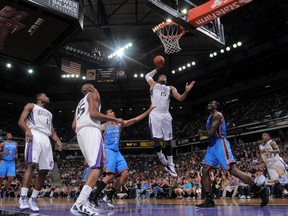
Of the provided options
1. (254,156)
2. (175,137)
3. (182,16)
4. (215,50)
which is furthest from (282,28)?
(175,137)

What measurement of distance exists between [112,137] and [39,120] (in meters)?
1.56

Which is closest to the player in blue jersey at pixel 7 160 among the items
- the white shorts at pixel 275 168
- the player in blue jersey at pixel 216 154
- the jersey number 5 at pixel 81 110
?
the jersey number 5 at pixel 81 110

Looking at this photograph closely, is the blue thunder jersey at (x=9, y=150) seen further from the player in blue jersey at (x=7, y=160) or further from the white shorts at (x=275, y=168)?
the white shorts at (x=275, y=168)

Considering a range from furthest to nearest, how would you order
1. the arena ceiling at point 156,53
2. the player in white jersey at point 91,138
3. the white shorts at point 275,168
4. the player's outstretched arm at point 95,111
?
the arena ceiling at point 156,53 → the white shorts at point 275,168 → the player's outstretched arm at point 95,111 → the player in white jersey at point 91,138

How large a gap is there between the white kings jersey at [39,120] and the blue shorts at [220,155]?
10.2 ft

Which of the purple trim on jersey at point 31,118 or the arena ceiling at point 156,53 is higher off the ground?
the arena ceiling at point 156,53

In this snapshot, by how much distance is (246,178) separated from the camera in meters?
5.23

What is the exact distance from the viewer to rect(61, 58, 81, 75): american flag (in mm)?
19844

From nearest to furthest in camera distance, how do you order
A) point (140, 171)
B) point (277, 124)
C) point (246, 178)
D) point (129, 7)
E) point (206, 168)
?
point (246, 178) < point (206, 168) < point (129, 7) < point (277, 124) < point (140, 171)

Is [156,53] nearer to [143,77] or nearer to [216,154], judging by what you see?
[143,77]

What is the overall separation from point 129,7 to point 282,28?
385 inches

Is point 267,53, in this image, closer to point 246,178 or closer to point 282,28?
point 282,28

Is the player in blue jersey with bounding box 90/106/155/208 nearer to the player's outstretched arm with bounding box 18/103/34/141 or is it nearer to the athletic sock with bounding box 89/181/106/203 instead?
the athletic sock with bounding box 89/181/106/203

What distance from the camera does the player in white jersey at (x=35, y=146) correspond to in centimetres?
501
